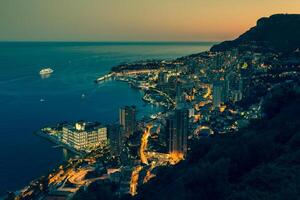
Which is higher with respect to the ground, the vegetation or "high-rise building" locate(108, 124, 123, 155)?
the vegetation

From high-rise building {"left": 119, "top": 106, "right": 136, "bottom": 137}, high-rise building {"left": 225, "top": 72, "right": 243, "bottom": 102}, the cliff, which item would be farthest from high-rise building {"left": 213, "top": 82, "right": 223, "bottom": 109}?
high-rise building {"left": 119, "top": 106, "right": 136, "bottom": 137}

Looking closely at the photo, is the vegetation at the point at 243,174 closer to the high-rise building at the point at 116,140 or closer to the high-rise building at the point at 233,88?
the high-rise building at the point at 116,140

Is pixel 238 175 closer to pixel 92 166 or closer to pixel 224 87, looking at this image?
pixel 92 166

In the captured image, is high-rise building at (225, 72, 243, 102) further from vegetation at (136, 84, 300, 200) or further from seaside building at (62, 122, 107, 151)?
vegetation at (136, 84, 300, 200)

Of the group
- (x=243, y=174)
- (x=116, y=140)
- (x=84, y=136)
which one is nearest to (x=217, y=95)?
(x=84, y=136)

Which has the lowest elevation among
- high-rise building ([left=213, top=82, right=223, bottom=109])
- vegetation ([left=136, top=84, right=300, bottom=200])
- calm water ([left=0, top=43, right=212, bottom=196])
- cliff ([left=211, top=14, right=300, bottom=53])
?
calm water ([left=0, top=43, right=212, bottom=196])

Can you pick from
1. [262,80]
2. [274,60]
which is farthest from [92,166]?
[274,60]

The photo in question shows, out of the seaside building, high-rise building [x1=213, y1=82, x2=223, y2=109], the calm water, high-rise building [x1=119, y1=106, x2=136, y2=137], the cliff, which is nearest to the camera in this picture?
the calm water

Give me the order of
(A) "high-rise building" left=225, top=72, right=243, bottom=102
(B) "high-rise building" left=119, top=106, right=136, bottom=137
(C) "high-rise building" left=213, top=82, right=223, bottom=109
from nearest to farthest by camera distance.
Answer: (B) "high-rise building" left=119, top=106, right=136, bottom=137 < (A) "high-rise building" left=225, top=72, right=243, bottom=102 < (C) "high-rise building" left=213, top=82, right=223, bottom=109
